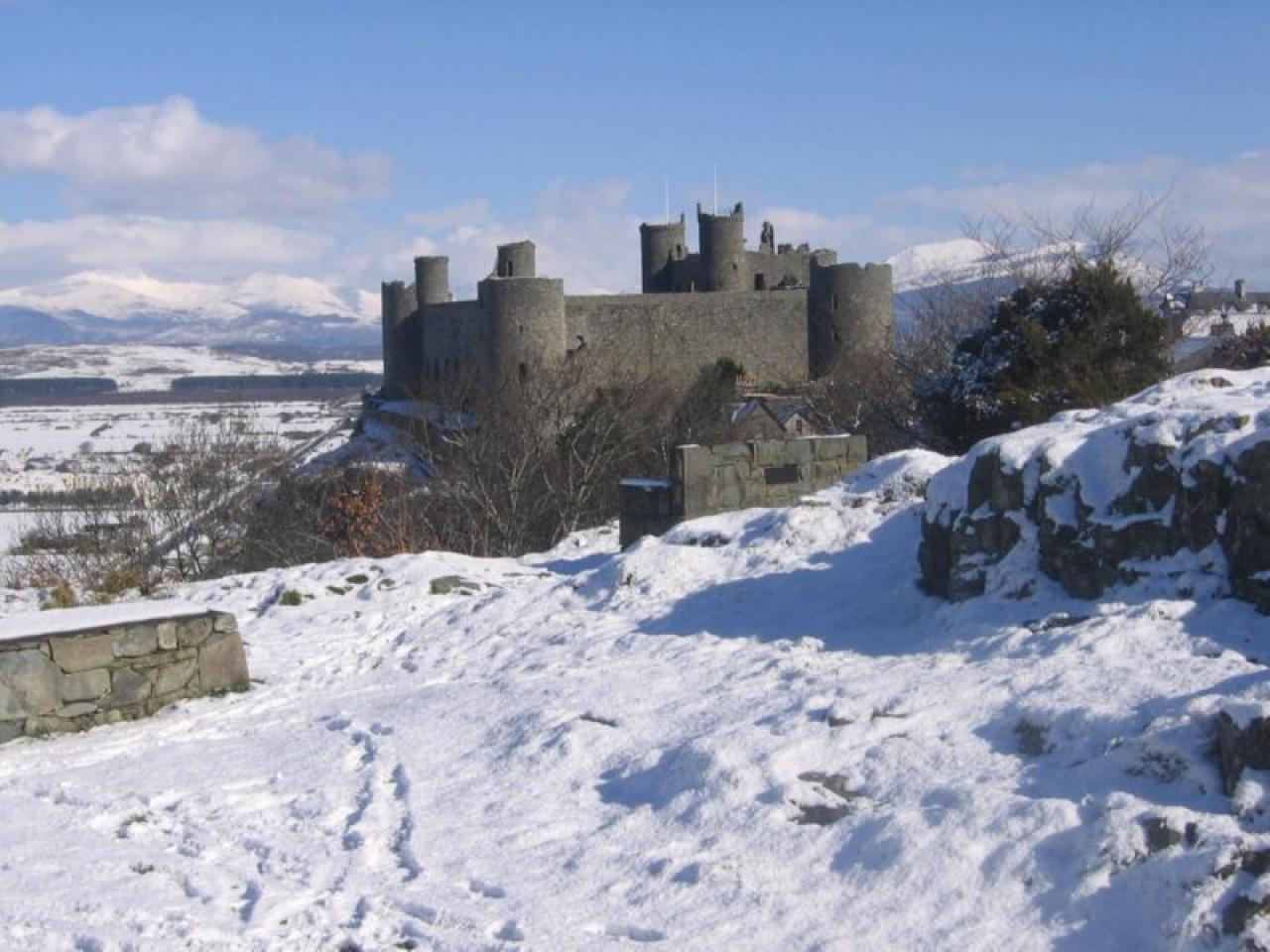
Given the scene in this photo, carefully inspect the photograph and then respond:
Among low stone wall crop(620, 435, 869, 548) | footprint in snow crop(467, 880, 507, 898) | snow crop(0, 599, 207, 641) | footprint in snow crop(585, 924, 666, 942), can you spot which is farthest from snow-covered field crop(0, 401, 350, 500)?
footprint in snow crop(585, 924, 666, 942)

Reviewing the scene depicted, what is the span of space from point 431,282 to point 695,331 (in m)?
9.25

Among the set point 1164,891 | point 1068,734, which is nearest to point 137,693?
point 1068,734

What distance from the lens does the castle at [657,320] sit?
143 ft

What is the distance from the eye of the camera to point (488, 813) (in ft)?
21.8

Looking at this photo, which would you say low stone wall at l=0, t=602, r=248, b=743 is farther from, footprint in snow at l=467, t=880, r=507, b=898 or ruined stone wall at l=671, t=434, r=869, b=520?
ruined stone wall at l=671, t=434, r=869, b=520

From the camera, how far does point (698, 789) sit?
6.36 metres

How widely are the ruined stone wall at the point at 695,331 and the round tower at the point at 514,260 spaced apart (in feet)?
17.2

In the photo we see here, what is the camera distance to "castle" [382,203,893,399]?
43.6 m

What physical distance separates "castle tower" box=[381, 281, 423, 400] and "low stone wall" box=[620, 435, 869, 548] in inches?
1401

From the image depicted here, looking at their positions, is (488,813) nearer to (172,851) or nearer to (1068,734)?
(172,851)

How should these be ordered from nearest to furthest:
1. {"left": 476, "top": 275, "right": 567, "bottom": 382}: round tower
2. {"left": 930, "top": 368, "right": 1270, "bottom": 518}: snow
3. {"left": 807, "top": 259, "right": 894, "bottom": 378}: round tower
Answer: {"left": 930, "top": 368, "right": 1270, "bottom": 518}: snow → {"left": 476, "top": 275, "right": 567, "bottom": 382}: round tower → {"left": 807, "top": 259, "right": 894, "bottom": 378}: round tower

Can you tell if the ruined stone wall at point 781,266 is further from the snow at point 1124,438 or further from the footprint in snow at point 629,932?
the footprint in snow at point 629,932

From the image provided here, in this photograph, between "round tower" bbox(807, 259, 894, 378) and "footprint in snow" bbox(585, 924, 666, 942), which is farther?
"round tower" bbox(807, 259, 894, 378)

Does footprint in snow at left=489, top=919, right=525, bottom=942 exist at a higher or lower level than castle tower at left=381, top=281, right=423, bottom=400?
lower
